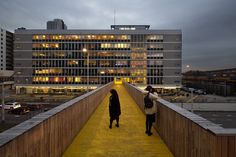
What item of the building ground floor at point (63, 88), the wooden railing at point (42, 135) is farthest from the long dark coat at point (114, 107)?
the building ground floor at point (63, 88)

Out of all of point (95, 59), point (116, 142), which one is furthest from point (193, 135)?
point (95, 59)

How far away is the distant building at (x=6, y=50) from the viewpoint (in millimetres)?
120188

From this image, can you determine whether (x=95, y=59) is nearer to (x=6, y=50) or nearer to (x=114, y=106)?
(x=6, y=50)

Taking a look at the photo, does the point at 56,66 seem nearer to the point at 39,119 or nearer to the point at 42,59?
the point at 42,59

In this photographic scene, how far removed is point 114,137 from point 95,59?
79.4 m

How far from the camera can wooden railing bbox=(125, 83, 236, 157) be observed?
3881mm

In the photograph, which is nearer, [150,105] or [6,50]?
[150,105]

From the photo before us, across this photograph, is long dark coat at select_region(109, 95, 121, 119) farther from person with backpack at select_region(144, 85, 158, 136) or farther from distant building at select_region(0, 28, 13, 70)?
distant building at select_region(0, 28, 13, 70)

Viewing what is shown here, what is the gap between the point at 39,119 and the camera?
17.7 feet

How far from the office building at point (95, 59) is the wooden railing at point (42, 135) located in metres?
77.9

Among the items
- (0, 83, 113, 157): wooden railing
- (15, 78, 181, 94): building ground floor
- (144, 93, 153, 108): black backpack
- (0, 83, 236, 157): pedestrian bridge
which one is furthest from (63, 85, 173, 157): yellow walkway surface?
(15, 78, 181, 94): building ground floor

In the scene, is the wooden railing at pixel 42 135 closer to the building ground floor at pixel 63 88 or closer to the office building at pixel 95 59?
the building ground floor at pixel 63 88

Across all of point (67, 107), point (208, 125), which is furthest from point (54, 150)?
point (208, 125)

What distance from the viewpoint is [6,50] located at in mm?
124000
